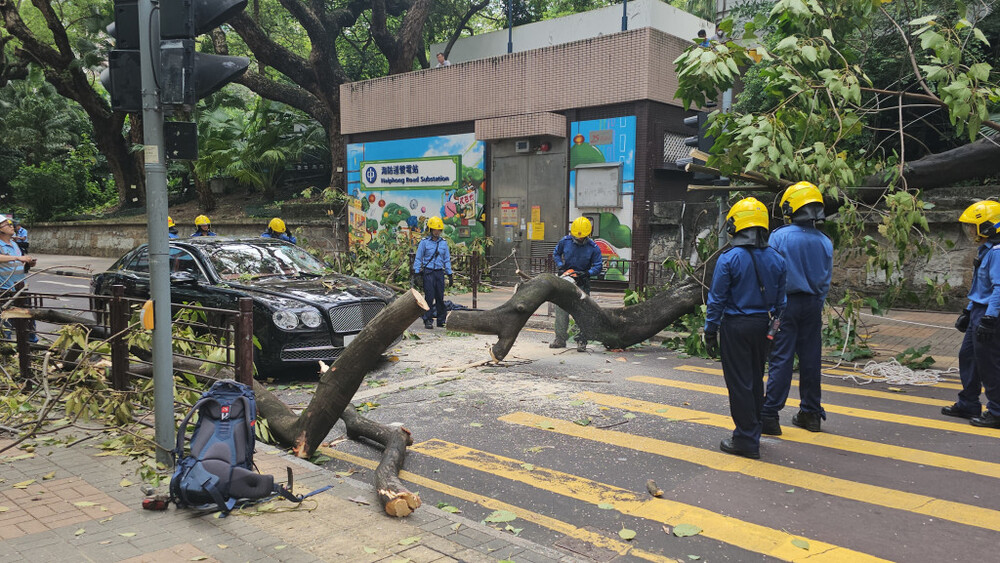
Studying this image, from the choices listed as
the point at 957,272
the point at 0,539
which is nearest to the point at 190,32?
the point at 0,539

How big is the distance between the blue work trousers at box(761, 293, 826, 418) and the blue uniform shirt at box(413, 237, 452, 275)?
6.75m

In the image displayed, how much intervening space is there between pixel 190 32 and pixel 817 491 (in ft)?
16.9

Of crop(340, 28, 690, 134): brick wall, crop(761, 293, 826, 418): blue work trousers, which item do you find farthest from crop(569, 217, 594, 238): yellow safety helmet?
crop(340, 28, 690, 134): brick wall

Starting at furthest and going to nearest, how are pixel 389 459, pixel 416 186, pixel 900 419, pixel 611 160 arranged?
pixel 416 186 → pixel 611 160 → pixel 900 419 → pixel 389 459

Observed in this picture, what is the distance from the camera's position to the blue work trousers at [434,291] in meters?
12.0

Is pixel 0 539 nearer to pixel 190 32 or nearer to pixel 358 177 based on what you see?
pixel 190 32

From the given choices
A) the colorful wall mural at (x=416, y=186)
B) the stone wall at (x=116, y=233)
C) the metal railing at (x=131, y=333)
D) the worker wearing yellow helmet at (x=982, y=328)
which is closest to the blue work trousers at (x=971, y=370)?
the worker wearing yellow helmet at (x=982, y=328)

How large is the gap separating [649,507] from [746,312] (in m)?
1.87

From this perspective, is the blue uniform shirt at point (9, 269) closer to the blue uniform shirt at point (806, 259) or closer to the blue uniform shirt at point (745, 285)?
the blue uniform shirt at point (745, 285)

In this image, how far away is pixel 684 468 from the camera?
524cm

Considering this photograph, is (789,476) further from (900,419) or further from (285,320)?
(285,320)

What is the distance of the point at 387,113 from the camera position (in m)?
22.8

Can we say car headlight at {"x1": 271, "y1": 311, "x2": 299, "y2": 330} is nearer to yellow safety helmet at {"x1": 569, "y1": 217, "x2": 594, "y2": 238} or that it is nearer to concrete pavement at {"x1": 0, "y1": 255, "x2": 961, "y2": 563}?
concrete pavement at {"x1": 0, "y1": 255, "x2": 961, "y2": 563}

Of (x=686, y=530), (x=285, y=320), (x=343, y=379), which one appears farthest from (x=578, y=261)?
(x=686, y=530)
